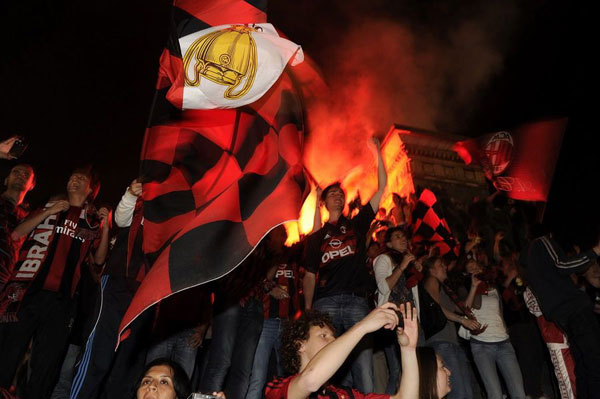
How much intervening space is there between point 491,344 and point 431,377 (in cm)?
232

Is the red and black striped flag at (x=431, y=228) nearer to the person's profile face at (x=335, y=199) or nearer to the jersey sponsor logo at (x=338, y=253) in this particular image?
the person's profile face at (x=335, y=199)

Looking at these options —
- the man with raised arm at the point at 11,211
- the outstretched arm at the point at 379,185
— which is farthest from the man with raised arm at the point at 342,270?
the man with raised arm at the point at 11,211

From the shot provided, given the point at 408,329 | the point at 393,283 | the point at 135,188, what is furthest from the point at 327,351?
the point at 393,283

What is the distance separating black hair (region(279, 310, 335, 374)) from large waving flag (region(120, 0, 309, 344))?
599mm

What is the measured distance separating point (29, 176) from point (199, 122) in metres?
1.68

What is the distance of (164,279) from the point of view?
8.90ft

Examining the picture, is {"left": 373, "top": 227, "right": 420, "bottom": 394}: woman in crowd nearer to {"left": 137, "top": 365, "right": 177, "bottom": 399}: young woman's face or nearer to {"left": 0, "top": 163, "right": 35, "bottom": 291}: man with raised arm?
{"left": 137, "top": 365, "right": 177, "bottom": 399}: young woman's face

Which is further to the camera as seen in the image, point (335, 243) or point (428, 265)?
point (428, 265)

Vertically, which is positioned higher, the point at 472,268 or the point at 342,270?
the point at 472,268

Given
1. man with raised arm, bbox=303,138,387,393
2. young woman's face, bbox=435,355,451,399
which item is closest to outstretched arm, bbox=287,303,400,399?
young woman's face, bbox=435,355,451,399

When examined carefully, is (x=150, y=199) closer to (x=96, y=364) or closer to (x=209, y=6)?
(x=96, y=364)

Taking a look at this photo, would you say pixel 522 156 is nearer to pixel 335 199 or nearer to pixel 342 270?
pixel 335 199

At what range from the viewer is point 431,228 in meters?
9.16

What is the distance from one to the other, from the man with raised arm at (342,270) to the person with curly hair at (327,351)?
1.20 m
